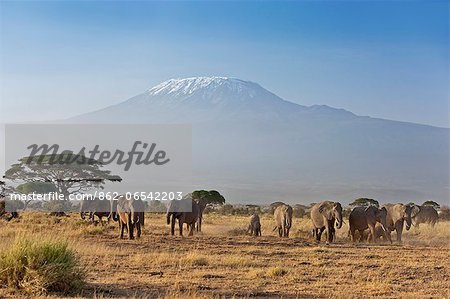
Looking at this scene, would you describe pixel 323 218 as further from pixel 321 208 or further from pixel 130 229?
pixel 130 229

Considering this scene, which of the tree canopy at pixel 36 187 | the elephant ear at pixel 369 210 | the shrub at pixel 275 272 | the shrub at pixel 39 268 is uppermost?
the tree canopy at pixel 36 187

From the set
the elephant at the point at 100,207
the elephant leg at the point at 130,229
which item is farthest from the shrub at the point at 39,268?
the elephant at the point at 100,207

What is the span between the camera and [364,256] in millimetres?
19250

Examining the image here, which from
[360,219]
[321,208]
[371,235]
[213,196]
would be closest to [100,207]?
[321,208]

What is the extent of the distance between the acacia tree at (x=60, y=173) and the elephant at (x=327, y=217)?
35240mm

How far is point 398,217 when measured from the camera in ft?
94.6

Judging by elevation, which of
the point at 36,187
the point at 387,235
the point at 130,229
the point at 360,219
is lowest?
the point at 387,235

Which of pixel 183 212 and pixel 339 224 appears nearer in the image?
pixel 339 224

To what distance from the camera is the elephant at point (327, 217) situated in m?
26.3

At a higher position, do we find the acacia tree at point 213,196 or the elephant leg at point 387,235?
the acacia tree at point 213,196

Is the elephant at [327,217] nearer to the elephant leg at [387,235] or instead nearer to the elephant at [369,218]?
the elephant at [369,218]

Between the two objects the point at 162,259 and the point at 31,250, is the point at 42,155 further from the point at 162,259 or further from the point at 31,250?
the point at 31,250

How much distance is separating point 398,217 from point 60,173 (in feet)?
127

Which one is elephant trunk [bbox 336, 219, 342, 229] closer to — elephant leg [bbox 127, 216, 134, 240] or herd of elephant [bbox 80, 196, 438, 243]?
herd of elephant [bbox 80, 196, 438, 243]
